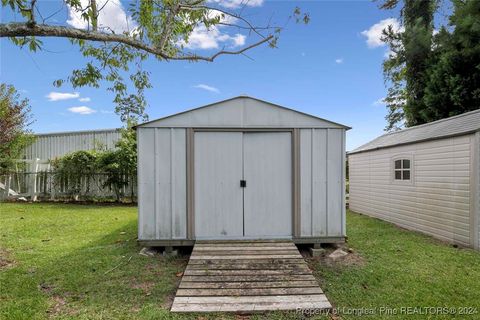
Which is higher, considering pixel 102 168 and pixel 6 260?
pixel 102 168

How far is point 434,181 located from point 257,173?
4.68m

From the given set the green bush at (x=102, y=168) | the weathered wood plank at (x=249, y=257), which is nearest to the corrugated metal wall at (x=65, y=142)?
the green bush at (x=102, y=168)

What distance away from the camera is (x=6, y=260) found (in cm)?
509

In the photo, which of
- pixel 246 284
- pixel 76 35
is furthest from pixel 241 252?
pixel 76 35

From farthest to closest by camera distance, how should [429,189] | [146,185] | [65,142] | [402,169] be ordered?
[65,142], [402,169], [429,189], [146,185]

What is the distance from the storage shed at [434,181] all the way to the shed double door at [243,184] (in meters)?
3.84

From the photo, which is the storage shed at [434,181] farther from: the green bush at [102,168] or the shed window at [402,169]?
the green bush at [102,168]

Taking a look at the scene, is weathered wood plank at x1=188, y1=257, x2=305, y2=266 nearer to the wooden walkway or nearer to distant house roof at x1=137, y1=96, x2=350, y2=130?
the wooden walkway

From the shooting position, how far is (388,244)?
6.20 m

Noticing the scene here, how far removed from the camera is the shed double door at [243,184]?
5.40 meters

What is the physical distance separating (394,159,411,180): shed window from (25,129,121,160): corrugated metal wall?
12322 mm

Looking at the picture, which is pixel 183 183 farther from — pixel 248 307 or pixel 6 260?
pixel 6 260

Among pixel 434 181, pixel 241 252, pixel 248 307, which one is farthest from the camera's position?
pixel 434 181

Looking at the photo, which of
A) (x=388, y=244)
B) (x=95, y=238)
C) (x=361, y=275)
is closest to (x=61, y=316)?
(x=95, y=238)
